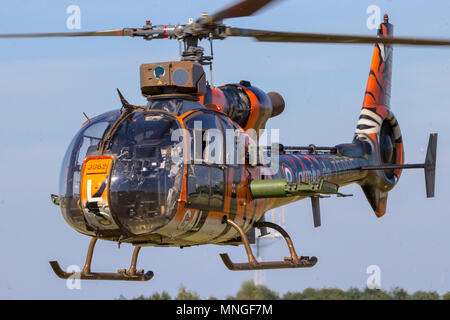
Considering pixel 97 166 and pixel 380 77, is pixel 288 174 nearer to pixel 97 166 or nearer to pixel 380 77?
pixel 97 166

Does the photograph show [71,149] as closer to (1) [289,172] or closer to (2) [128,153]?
(2) [128,153]

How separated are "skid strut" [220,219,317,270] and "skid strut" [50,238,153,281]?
1.59 metres

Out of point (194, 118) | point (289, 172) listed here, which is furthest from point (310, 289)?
point (194, 118)

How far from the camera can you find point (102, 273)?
49.3 ft

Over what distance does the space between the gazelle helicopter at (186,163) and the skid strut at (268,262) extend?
17 mm

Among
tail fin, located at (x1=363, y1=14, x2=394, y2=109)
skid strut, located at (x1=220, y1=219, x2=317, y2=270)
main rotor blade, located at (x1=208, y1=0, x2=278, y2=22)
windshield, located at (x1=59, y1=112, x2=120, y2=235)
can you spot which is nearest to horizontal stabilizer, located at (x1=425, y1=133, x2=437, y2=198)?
tail fin, located at (x1=363, y1=14, x2=394, y2=109)

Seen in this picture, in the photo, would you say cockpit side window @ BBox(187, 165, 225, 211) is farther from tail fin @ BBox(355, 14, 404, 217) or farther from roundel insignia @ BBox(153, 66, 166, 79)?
tail fin @ BBox(355, 14, 404, 217)

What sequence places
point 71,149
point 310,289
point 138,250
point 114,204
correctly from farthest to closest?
point 310,289, point 138,250, point 71,149, point 114,204

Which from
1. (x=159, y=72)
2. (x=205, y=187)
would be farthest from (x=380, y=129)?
(x=205, y=187)

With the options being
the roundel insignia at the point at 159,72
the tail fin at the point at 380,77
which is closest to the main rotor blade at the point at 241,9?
the roundel insignia at the point at 159,72

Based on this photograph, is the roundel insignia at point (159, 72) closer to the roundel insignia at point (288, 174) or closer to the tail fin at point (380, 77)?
the roundel insignia at point (288, 174)

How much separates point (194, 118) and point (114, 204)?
1845 mm

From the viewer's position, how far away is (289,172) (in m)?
16.7

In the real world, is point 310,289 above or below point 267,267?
below
